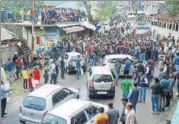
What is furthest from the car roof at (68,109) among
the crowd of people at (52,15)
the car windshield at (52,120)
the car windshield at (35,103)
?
the crowd of people at (52,15)

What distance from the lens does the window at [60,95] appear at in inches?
619

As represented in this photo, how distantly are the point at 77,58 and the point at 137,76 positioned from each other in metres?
5.61

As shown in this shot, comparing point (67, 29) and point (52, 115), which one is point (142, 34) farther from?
point (52, 115)

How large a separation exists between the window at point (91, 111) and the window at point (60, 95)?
7.30 feet

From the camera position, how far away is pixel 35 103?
15.3m

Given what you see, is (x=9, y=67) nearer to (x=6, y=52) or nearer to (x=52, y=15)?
(x=6, y=52)

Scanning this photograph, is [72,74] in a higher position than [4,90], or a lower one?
lower

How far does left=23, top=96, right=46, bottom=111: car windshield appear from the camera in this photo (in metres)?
15.2

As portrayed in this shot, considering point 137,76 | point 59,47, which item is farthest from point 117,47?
point 137,76

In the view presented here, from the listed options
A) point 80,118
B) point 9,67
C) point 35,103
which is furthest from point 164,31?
point 80,118

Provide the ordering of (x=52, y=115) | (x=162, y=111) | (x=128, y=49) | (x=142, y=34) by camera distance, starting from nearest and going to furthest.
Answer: (x=52, y=115) < (x=162, y=111) < (x=128, y=49) < (x=142, y=34)

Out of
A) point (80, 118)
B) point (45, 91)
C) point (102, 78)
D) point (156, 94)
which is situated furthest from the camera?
point (102, 78)

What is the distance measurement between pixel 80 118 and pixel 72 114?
36 cm

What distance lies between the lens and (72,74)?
89.9 feet
